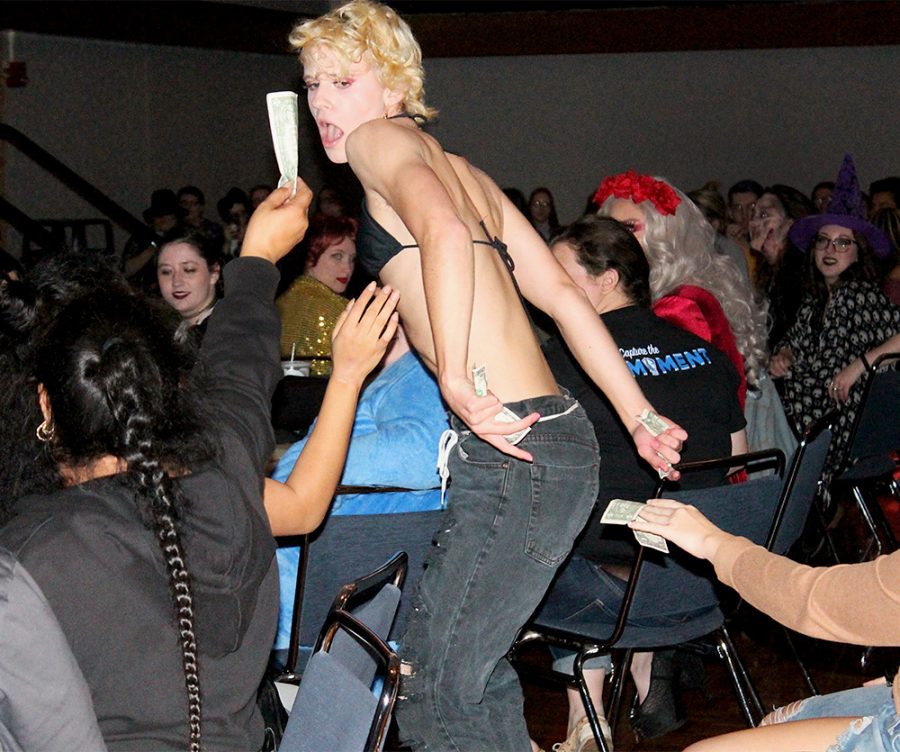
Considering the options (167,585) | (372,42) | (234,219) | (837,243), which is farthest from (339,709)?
(234,219)

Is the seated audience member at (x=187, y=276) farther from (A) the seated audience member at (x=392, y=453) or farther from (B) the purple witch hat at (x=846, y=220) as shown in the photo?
(B) the purple witch hat at (x=846, y=220)

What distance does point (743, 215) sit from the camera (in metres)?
8.22

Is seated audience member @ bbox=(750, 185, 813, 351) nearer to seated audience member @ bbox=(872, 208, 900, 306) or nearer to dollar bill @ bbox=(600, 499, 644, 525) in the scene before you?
seated audience member @ bbox=(872, 208, 900, 306)

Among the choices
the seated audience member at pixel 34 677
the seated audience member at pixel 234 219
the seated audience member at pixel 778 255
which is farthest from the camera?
the seated audience member at pixel 234 219

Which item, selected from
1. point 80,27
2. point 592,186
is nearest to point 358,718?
point 80,27

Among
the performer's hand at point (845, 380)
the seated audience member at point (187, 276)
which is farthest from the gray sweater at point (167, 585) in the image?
the performer's hand at point (845, 380)

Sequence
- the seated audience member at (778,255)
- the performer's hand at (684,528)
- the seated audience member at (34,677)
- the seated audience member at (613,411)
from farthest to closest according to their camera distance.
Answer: the seated audience member at (778,255) → the seated audience member at (613,411) → the performer's hand at (684,528) → the seated audience member at (34,677)

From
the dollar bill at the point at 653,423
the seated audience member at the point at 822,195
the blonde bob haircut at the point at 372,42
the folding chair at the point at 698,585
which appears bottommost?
the folding chair at the point at 698,585

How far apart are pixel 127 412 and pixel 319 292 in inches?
128

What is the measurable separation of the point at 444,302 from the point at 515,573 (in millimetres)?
496

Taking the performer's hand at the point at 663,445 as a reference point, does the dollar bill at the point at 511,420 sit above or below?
above

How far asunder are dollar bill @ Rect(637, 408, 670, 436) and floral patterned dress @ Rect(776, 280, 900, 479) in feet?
8.16

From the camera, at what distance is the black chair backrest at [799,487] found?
259 centimetres

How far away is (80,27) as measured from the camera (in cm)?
1027
